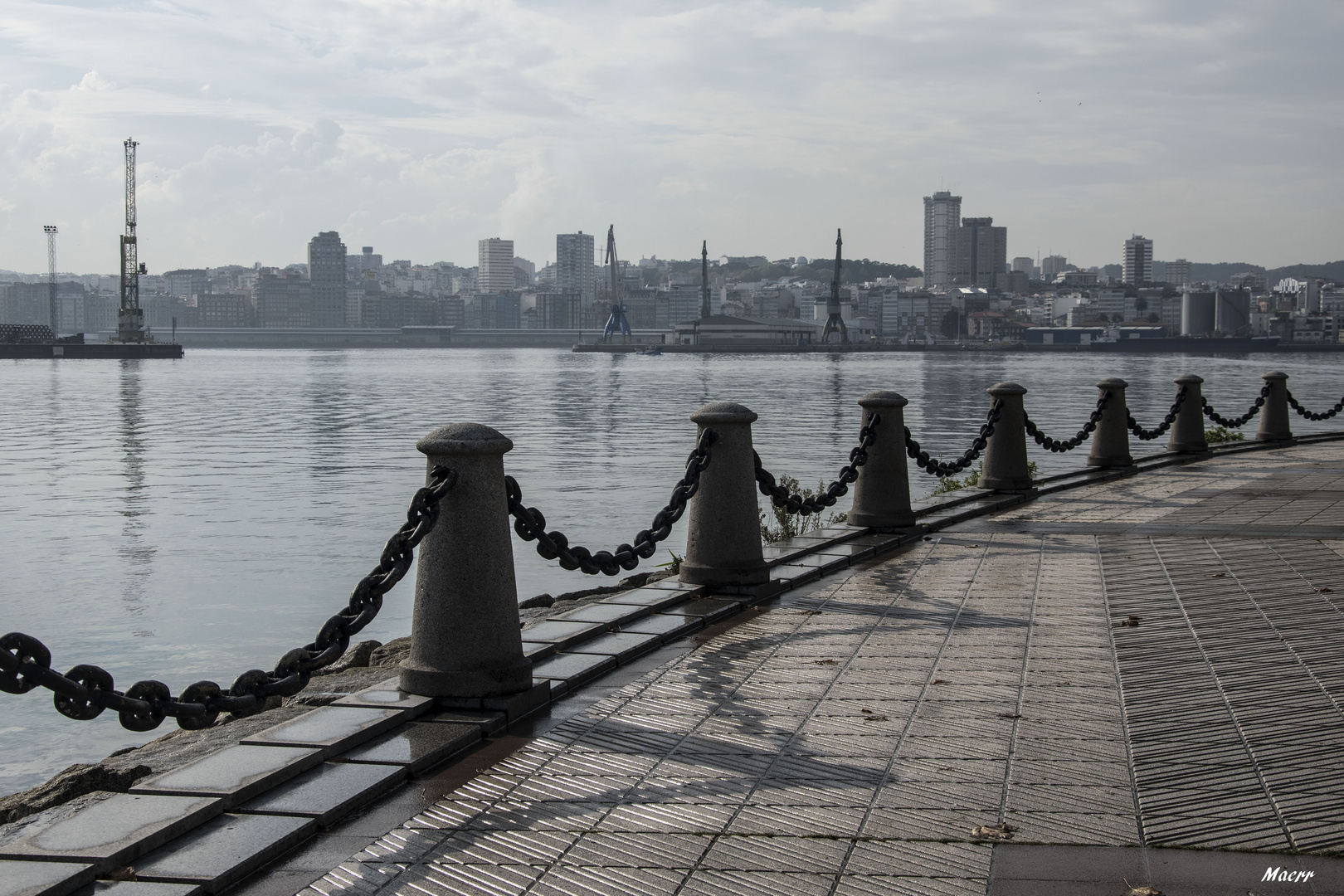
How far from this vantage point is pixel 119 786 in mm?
5066

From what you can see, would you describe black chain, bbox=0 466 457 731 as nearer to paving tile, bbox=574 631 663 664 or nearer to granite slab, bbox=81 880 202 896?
granite slab, bbox=81 880 202 896

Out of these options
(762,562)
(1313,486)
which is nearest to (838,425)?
(1313,486)

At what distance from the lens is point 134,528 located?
17797 millimetres

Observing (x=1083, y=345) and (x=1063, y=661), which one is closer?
(x=1063, y=661)

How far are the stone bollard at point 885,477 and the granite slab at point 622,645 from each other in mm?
4373

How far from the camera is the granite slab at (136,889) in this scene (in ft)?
11.6

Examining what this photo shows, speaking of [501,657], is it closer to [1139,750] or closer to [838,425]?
[1139,750]

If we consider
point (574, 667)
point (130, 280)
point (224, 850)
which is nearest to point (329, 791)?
point (224, 850)

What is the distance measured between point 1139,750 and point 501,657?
104 inches

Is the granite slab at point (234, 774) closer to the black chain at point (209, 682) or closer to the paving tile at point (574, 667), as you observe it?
the black chain at point (209, 682)

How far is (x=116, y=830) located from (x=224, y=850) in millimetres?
372

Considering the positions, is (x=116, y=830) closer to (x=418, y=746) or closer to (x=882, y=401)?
(x=418, y=746)

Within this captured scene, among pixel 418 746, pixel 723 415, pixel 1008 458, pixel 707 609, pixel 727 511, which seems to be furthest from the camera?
pixel 1008 458

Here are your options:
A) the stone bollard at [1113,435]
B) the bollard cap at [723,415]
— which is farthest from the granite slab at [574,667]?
the stone bollard at [1113,435]
